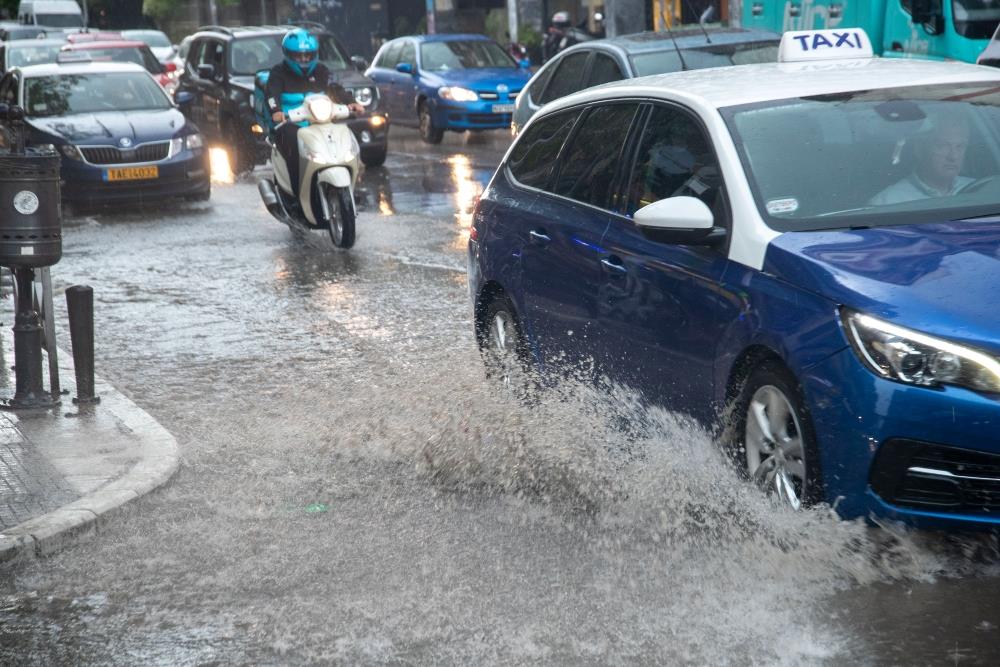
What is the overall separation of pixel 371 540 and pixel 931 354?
2134mm

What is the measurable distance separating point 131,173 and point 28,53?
12817 mm

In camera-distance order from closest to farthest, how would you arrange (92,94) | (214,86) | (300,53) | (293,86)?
(300,53) < (293,86) < (92,94) < (214,86)

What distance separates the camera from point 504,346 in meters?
7.29

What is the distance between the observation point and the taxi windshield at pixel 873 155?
5469 millimetres

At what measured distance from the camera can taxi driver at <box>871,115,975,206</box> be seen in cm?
560

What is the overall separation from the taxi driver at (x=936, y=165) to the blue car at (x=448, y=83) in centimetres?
1751

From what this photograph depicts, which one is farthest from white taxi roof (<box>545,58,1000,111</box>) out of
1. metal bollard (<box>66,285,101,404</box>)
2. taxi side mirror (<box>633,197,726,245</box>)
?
metal bollard (<box>66,285,101,404</box>)

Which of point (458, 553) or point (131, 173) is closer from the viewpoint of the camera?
point (458, 553)

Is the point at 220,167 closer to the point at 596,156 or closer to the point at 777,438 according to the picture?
the point at 596,156

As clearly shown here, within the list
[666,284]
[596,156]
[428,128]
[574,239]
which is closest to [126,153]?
[428,128]

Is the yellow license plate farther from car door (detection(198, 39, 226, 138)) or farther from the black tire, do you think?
car door (detection(198, 39, 226, 138))

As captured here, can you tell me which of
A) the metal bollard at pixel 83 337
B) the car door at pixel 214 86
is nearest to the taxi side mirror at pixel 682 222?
the metal bollard at pixel 83 337

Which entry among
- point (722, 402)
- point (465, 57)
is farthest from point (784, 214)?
point (465, 57)

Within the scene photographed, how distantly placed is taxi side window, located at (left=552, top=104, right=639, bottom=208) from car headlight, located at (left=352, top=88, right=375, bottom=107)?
14.0 meters
